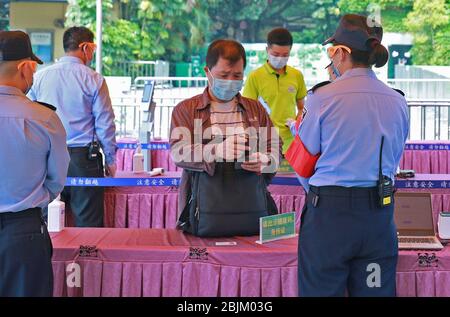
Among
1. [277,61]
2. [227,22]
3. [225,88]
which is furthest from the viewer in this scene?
[227,22]

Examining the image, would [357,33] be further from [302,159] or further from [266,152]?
Result: [266,152]

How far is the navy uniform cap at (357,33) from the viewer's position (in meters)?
2.78

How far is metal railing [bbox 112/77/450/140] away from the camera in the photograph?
973cm

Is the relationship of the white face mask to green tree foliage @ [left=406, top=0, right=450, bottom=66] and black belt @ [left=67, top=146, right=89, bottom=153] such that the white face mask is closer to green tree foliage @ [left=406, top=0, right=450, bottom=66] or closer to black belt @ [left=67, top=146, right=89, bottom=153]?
black belt @ [left=67, top=146, right=89, bottom=153]

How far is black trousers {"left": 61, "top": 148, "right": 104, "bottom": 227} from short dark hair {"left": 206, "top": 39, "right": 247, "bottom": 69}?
6.37 feet

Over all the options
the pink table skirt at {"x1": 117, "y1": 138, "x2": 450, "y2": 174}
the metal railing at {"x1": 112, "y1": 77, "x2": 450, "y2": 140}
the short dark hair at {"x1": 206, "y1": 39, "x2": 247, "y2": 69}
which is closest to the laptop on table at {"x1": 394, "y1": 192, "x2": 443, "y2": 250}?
the short dark hair at {"x1": 206, "y1": 39, "x2": 247, "y2": 69}

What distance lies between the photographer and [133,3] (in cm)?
1174

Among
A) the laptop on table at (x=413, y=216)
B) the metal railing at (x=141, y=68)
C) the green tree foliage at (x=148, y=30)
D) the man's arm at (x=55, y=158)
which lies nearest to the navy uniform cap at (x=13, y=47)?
the man's arm at (x=55, y=158)

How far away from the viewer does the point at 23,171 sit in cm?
272

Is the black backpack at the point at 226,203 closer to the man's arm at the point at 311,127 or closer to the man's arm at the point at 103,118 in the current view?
the man's arm at the point at 311,127

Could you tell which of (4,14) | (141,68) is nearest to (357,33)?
(141,68)

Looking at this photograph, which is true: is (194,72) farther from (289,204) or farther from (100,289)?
(100,289)

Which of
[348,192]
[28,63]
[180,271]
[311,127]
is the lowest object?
[180,271]

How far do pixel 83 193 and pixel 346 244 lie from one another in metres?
2.62
